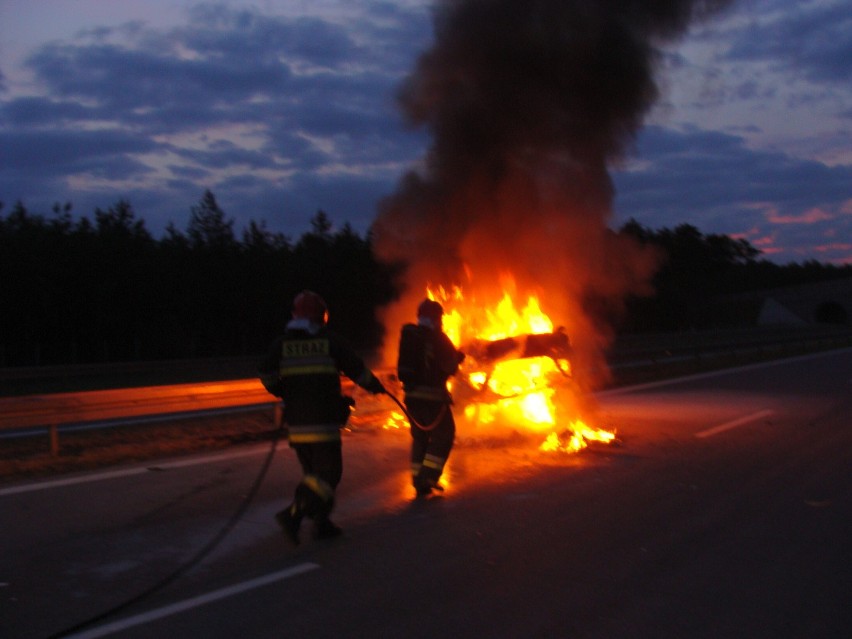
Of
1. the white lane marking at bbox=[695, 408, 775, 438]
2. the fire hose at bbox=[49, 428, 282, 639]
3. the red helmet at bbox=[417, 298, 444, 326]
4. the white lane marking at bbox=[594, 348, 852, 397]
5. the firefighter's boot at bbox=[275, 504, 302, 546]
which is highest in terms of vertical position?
the red helmet at bbox=[417, 298, 444, 326]

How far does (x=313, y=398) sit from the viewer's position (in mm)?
6195

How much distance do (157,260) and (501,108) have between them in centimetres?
2343

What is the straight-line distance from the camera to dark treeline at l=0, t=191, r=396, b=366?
1155 inches

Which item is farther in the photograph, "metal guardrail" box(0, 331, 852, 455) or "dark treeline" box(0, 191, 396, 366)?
"dark treeline" box(0, 191, 396, 366)

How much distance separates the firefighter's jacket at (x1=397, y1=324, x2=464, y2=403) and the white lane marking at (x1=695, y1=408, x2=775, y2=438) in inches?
197

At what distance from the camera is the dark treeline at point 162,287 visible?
1155 inches

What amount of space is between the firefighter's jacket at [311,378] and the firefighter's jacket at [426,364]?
153 cm

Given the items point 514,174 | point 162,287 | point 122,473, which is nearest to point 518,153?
point 514,174

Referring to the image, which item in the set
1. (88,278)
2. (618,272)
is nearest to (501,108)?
(618,272)

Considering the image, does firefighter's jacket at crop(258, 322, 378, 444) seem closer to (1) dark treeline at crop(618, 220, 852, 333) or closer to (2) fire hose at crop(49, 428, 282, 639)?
(2) fire hose at crop(49, 428, 282, 639)

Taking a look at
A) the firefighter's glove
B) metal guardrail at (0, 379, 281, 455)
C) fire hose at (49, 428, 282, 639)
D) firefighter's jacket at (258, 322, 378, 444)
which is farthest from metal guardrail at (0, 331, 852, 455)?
the firefighter's glove

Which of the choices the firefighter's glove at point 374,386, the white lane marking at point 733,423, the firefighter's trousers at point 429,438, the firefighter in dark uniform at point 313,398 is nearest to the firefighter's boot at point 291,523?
the firefighter in dark uniform at point 313,398

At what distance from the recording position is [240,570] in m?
5.68

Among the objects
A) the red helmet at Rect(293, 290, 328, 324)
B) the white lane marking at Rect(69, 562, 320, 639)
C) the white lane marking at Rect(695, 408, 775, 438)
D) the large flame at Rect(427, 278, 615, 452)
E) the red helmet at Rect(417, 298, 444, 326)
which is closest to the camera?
the white lane marking at Rect(69, 562, 320, 639)
